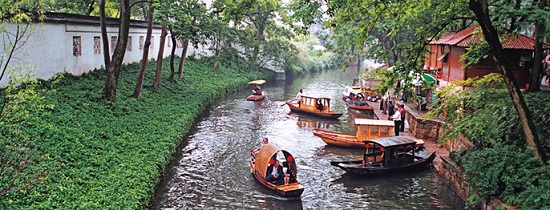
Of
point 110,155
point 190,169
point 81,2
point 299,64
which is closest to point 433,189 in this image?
point 190,169

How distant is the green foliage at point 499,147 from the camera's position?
1141 centimetres

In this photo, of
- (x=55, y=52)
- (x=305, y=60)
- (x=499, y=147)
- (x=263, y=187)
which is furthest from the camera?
(x=305, y=60)

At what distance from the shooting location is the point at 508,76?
11.5m

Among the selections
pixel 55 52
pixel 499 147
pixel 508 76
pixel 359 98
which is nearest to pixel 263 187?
pixel 499 147

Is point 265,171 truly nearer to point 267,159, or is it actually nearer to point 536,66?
point 267,159

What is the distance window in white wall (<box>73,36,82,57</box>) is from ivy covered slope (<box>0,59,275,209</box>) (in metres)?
1.21

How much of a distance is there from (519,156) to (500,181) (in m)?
0.86

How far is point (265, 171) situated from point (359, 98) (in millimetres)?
19507

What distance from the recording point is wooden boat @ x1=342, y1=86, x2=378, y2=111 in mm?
31550

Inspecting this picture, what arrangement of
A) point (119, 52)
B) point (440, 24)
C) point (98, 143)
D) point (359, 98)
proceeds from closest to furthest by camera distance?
point (440, 24) < point (98, 143) < point (119, 52) < point (359, 98)

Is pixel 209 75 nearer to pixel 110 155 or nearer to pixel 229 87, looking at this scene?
pixel 229 87

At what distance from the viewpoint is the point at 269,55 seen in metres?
52.1

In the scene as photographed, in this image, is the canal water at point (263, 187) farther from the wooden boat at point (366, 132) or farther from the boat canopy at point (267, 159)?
the boat canopy at point (267, 159)

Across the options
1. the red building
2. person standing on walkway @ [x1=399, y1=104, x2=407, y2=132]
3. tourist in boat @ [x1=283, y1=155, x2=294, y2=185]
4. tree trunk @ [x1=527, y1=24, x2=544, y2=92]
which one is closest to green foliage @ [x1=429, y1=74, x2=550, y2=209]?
tree trunk @ [x1=527, y1=24, x2=544, y2=92]
